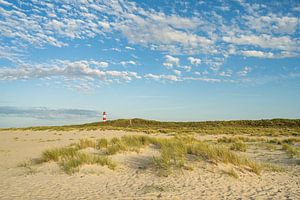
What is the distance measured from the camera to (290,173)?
9.59 m

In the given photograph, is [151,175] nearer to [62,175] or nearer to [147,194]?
[147,194]

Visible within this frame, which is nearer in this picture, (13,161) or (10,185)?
(10,185)

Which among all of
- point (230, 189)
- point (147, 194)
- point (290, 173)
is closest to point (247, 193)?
point (230, 189)

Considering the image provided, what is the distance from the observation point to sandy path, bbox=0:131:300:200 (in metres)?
7.14

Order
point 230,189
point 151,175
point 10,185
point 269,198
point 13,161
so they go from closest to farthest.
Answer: point 269,198
point 230,189
point 10,185
point 151,175
point 13,161

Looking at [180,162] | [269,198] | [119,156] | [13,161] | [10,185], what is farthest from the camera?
[13,161]

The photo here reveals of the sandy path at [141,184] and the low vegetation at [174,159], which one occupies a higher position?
the low vegetation at [174,159]

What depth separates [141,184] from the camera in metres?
8.09

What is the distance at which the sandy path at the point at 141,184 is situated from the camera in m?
7.14

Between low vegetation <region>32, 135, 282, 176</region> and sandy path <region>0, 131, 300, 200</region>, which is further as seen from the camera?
low vegetation <region>32, 135, 282, 176</region>

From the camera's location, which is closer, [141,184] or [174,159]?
[141,184]

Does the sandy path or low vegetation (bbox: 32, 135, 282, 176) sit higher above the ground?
low vegetation (bbox: 32, 135, 282, 176)

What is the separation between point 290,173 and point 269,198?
3.17m

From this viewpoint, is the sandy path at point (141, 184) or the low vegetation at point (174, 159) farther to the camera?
the low vegetation at point (174, 159)
